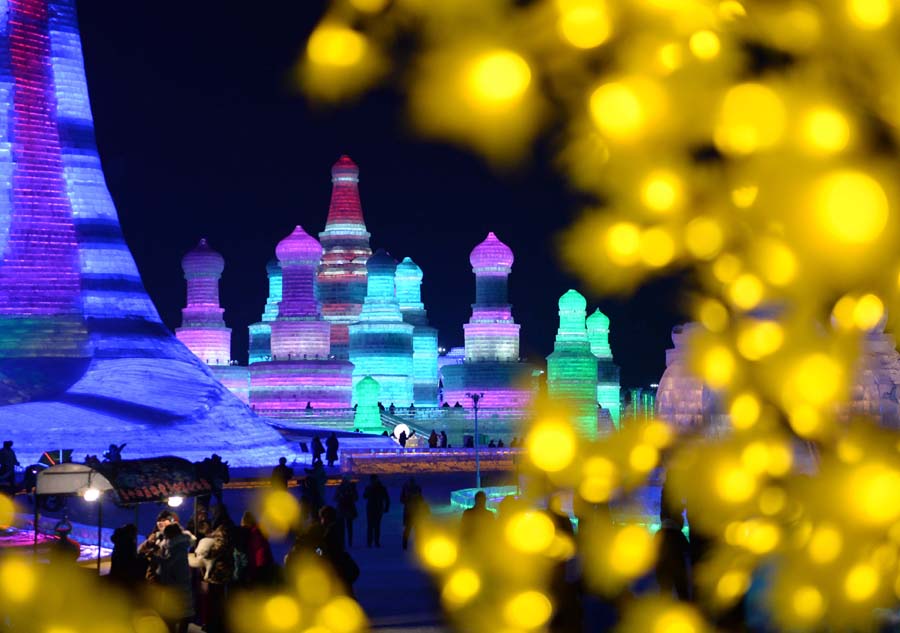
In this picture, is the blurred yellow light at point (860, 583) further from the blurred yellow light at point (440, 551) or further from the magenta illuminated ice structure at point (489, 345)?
the magenta illuminated ice structure at point (489, 345)

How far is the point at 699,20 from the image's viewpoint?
2865mm

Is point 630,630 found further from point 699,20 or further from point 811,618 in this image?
point 699,20

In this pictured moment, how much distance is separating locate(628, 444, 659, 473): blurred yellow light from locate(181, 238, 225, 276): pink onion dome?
214 ft

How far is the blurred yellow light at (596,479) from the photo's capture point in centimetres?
367

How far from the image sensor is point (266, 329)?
236 feet

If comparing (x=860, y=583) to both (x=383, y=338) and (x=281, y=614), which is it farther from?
(x=383, y=338)

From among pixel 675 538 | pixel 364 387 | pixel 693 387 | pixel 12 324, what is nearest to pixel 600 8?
pixel 675 538

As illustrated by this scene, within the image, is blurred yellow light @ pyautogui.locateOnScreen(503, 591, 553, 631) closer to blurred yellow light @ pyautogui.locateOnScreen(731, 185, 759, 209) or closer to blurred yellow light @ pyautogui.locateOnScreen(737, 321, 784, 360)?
blurred yellow light @ pyautogui.locateOnScreen(737, 321, 784, 360)

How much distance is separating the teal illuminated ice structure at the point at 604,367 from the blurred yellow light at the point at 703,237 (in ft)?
262

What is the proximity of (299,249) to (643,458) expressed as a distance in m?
60.6

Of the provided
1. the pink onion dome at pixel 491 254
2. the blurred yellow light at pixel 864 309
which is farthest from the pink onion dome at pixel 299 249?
the blurred yellow light at pixel 864 309

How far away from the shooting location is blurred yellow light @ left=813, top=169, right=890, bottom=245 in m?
2.36

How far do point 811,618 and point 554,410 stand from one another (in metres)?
0.84

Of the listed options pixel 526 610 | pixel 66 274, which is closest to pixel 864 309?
pixel 526 610
